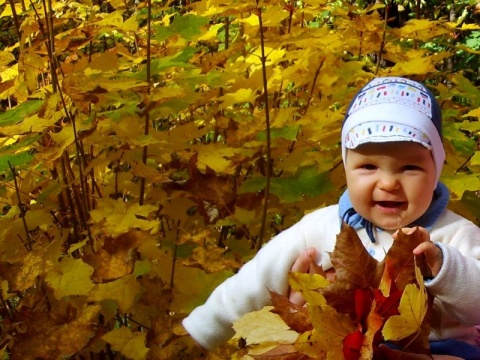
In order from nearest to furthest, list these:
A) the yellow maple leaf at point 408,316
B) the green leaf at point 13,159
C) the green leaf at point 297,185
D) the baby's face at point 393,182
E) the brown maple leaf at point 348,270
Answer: the yellow maple leaf at point 408,316 < the brown maple leaf at point 348,270 < the baby's face at point 393,182 < the green leaf at point 13,159 < the green leaf at point 297,185

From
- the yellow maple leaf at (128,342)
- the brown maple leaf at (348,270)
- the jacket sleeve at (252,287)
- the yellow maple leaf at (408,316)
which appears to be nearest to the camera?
the yellow maple leaf at (408,316)

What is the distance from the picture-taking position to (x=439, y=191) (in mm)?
1229

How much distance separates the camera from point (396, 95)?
3.87ft

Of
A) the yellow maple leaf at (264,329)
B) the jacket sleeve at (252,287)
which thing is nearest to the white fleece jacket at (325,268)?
the jacket sleeve at (252,287)

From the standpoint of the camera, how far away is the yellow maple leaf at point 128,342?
4.54ft

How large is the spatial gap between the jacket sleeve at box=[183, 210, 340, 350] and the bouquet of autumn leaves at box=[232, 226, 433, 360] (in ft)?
0.60

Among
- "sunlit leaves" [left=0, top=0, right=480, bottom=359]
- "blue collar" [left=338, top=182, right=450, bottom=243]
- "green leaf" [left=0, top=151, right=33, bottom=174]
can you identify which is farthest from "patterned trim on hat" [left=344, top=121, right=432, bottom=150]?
"green leaf" [left=0, top=151, right=33, bottom=174]

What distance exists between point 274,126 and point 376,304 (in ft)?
2.48

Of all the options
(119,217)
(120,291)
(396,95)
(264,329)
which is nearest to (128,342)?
(120,291)

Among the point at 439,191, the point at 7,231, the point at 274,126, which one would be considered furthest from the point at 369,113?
the point at 7,231

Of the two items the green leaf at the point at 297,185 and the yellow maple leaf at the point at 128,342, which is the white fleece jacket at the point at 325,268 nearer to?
the yellow maple leaf at the point at 128,342

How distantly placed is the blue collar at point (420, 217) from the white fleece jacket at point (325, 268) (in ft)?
0.04

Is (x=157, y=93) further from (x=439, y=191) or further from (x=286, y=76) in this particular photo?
(x=439, y=191)

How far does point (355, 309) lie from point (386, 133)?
282 mm
